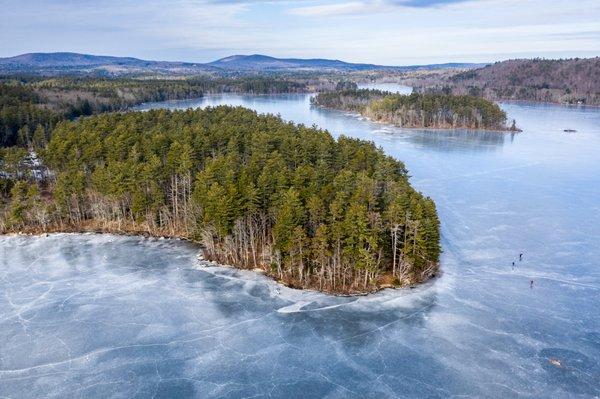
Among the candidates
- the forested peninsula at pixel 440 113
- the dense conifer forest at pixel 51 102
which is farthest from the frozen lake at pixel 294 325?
the forested peninsula at pixel 440 113

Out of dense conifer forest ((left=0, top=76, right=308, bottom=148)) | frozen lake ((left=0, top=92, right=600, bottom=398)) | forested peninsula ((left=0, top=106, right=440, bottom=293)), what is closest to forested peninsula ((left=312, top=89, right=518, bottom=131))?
forested peninsula ((left=0, top=106, right=440, bottom=293))

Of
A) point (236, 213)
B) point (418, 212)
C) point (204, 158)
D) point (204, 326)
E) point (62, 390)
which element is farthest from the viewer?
point (204, 158)

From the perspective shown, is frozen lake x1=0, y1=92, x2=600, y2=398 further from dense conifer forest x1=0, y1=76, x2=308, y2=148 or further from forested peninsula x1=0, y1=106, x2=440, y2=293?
dense conifer forest x1=0, y1=76, x2=308, y2=148

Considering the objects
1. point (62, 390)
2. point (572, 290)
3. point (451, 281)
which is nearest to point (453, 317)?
point (451, 281)

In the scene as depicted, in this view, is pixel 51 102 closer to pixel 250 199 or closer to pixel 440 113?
pixel 440 113

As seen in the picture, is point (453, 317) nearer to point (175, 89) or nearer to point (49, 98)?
point (49, 98)

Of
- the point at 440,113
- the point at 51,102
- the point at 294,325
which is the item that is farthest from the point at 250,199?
the point at 440,113

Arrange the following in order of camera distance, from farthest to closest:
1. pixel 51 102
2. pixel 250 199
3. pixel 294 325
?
pixel 51 102 → pixel 250 199 → pixel 294 325

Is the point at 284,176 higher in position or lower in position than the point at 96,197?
higher
